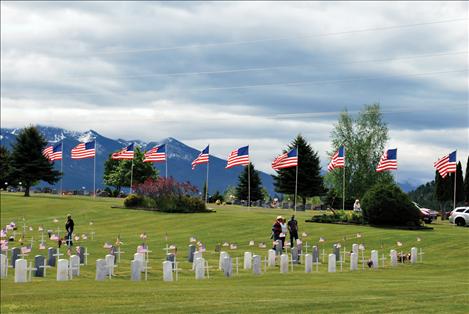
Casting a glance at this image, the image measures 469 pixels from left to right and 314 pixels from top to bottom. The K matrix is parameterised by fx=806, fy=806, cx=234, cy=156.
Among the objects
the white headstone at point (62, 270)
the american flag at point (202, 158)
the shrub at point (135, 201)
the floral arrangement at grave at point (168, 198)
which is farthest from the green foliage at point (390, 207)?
the white headstone at point (62, 270)

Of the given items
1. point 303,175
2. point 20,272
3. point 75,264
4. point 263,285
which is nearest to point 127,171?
point 303,175

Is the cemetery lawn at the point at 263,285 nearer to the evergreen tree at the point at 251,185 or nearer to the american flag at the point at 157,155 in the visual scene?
the american flag at the point at 157,155

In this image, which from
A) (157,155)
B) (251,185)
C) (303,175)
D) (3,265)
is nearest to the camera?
(3,265)

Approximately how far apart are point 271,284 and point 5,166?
7826cm

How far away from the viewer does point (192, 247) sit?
3572 centimetres

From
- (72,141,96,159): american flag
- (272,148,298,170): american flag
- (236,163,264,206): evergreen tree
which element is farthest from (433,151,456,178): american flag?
(236,163,264,206): evergreen tree

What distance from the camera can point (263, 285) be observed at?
81.4ft

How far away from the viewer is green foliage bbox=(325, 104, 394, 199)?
9456 centimetres

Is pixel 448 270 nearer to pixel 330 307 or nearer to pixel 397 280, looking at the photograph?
pixel 397 280

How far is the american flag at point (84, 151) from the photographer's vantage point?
74.4m

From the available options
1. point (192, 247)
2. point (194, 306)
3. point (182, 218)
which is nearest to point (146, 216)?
point (182, 218)

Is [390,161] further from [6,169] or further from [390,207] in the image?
[6,169]

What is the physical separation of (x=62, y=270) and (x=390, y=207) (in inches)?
1146

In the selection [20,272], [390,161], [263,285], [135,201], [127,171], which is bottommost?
[263,285]
